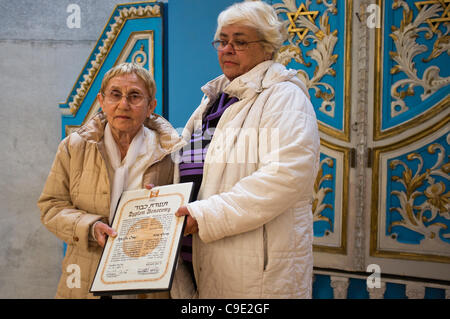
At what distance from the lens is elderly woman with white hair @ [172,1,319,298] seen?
1374 mm

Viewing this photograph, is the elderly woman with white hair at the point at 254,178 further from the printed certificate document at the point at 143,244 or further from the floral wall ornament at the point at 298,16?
the floral wall ornament at the point at 298,16

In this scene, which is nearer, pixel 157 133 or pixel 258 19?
pixel 258 19

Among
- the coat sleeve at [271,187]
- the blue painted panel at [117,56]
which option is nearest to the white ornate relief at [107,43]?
Answer: the blue painted panel at [117,56]

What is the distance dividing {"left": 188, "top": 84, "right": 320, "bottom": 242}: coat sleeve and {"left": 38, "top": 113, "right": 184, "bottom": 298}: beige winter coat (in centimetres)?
39

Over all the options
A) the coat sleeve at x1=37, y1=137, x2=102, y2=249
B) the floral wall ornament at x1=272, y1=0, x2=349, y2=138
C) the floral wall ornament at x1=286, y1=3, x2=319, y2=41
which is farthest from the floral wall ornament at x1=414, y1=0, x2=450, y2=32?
the coat sleeve at x1=37, y1=137, x2=102, y2=249

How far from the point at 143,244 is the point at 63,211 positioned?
456 millimetres

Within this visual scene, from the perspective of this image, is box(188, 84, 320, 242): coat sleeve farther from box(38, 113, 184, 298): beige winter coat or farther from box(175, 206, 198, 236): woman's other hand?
box(38, 113, 184, 298): beige winter coat

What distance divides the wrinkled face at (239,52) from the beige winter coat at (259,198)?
114mm

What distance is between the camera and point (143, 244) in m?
1.42

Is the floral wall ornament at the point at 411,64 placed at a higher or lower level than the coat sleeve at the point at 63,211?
higher

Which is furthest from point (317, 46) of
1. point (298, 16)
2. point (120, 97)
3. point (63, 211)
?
point (63, 211)

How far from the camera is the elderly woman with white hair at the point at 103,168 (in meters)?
1.64

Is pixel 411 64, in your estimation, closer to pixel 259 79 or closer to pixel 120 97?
pixel 259 79

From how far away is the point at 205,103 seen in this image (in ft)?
5.97
